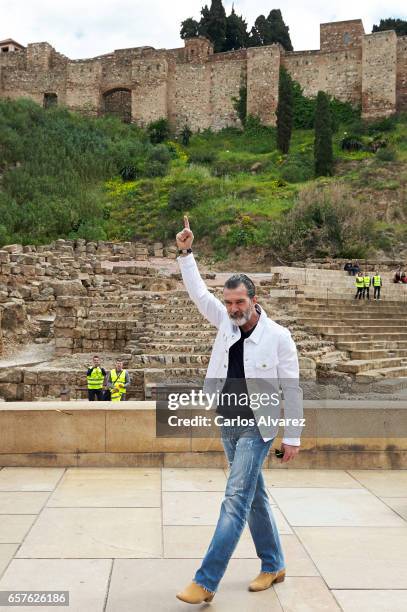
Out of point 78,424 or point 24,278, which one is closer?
point 78,424

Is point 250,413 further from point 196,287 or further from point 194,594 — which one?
point 194,594

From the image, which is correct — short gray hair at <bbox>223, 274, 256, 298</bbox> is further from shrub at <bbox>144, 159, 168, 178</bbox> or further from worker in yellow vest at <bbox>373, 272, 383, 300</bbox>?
shrub at <bbox>144, 159, 168, 178</bbox>

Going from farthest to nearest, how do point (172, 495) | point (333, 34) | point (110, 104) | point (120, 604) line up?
point (110, 104), point (333, 34), point (172, 495), point (120, 604)

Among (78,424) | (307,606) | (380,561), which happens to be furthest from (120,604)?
(78,424)

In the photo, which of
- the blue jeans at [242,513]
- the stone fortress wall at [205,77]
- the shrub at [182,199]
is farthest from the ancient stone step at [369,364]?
the stone fortress wall at [205,77]

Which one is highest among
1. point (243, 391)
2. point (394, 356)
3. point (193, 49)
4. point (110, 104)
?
point (193, 49)

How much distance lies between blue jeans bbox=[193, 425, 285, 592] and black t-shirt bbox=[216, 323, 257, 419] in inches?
3.0

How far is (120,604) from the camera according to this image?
3.18m

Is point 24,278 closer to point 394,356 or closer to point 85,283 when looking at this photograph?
point 85,283

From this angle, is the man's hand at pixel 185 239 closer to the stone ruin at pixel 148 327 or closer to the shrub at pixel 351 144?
the stone ruin at pixel 148 327

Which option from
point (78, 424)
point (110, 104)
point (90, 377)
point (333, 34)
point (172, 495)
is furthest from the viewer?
point (110, 104)

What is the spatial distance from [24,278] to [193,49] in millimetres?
36728

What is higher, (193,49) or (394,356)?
(193,49)

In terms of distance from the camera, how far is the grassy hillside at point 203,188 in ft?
101
